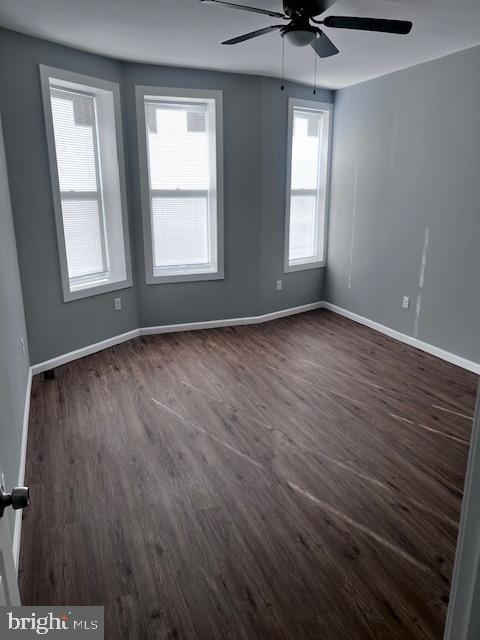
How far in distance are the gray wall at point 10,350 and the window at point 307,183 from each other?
296 cm

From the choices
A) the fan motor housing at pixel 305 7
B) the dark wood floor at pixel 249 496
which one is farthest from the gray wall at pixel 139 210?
the fan motor housing at pixel 305 7

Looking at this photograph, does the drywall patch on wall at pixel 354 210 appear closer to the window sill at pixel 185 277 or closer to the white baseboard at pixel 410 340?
the white baseboard at pixel 410 340

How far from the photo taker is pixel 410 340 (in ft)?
14.5

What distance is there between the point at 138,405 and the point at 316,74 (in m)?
3.59

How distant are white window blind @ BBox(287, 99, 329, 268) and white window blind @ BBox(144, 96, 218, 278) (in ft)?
3.20

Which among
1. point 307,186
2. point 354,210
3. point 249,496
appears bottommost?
point 249,496

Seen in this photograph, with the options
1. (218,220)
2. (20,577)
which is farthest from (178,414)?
(218,220)

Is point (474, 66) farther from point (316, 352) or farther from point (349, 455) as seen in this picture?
point (349, 455)

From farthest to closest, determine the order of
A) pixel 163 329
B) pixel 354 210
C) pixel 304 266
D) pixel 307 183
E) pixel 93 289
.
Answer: pixel 304 266 → pixel 307 183 → pixel 354 210 → pixel 163 329 → pixel 93 289

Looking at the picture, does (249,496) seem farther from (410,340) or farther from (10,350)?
(410,340)

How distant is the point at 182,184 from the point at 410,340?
2.82 metres

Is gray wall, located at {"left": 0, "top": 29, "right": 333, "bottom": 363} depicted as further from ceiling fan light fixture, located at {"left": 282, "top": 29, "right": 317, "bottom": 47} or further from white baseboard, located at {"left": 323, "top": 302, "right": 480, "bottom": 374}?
ceiling fan light fixture, located at {"left": 282, "top": 29, "right": 317, "bottom": 47}

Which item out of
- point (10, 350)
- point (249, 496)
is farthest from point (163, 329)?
point (249, 496)

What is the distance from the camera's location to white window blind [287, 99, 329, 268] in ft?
16.4
